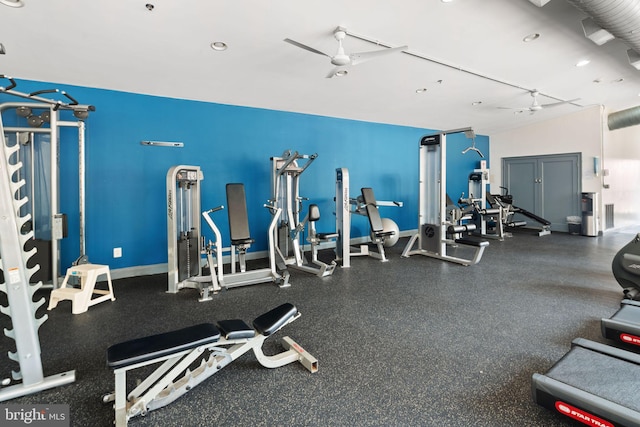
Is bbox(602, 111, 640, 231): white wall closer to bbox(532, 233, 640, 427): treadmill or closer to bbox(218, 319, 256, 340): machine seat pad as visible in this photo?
bbox(532, 233, 640, 427): treadmill

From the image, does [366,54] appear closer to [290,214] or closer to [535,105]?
[290,214]

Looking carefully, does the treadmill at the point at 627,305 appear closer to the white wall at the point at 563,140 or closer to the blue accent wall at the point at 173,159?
the blue accent wall at the point at 173,159


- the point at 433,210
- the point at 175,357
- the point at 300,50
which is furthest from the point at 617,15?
the point at 175,357

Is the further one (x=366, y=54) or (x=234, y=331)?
(x=366, y=54)

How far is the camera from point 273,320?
6.25ft

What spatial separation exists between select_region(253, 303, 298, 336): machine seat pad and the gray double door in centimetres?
795

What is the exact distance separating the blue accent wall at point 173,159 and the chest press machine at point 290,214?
496mm

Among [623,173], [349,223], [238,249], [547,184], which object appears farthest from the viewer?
[547,184]

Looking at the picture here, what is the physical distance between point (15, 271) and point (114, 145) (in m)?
2.76

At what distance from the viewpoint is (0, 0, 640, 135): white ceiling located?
2.64 m

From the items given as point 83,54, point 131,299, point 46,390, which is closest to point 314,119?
point 83,54

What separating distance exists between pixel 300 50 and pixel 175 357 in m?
3.00

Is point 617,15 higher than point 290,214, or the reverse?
point 617,15

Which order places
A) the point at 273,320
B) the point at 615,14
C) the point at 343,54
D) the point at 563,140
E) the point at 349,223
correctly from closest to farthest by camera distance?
the point at 273,320 → the point at 615,14 → the point at 343,54 → the point at 349,223 → the point at 563,140
